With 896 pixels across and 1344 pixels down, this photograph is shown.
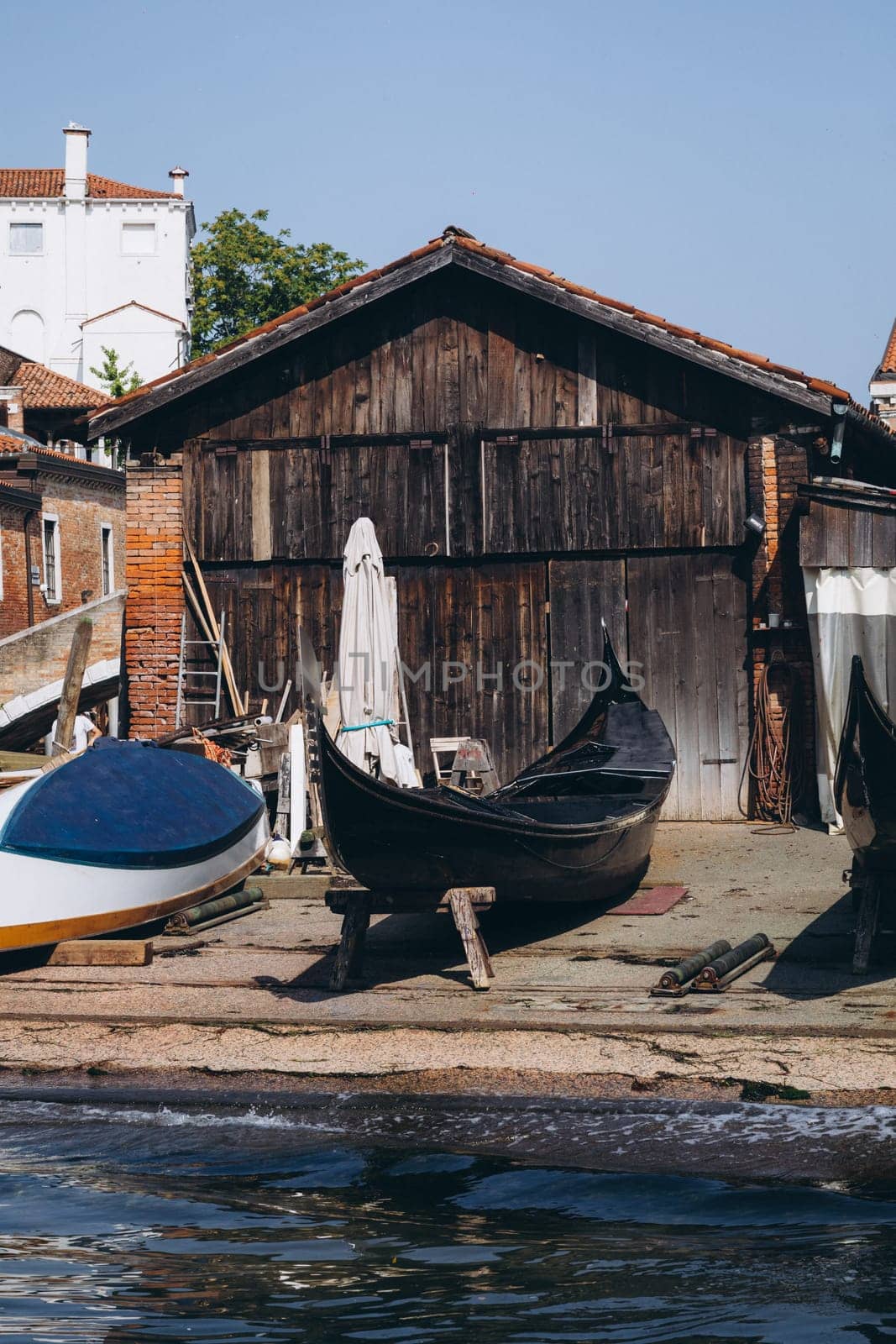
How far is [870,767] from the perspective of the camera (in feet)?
25.6

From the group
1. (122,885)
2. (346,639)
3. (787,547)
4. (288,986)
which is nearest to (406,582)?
(346,639)

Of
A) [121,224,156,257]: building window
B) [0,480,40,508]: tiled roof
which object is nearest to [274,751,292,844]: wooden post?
[0,480,40,508]: tiled roof

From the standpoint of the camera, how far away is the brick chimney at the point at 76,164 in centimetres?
6047

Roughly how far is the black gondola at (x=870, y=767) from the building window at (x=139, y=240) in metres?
56.4

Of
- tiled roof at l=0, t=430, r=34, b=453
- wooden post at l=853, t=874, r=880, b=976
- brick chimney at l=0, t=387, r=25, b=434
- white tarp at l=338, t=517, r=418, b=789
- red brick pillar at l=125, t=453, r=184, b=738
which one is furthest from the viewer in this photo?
brick chimney at l=0, t=387, r=25, b=434

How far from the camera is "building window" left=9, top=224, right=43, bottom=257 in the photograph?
60.7m

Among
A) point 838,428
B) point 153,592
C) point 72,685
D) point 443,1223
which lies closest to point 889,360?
point 838,428

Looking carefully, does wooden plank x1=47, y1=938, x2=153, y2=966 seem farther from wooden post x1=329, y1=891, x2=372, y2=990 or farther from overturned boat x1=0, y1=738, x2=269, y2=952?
wooden post x1=329, y1=891, x2=372, y2=990

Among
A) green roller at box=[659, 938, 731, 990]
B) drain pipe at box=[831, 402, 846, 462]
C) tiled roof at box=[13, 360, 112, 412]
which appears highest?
tiled roof at box=[13, 360, 112, 412]

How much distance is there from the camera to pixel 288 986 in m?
8.57

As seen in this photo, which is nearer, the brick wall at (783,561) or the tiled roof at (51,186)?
the brick wall at (783,561)

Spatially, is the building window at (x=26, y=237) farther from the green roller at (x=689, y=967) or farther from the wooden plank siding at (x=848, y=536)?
the green roller at (x=689, y=967)

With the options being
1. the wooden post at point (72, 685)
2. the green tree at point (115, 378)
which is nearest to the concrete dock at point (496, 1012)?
the wooden post at point (72, 685)

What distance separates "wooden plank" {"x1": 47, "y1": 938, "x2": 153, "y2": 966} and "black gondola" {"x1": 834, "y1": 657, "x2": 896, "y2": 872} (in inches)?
176
